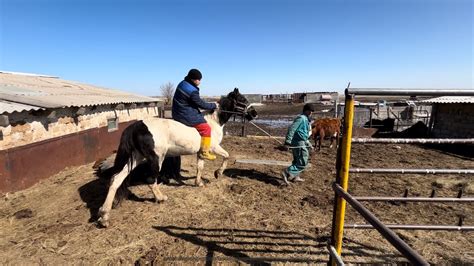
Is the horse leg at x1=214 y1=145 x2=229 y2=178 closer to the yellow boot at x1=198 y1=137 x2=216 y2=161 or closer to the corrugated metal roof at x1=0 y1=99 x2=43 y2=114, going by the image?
the yellow boot at x1=198 y1=137 x2=216 y2=161

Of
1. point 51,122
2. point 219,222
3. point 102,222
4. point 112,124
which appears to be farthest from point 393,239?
point 112,124

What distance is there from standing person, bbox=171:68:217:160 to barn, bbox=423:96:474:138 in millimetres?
11631

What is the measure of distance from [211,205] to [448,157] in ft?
33.5

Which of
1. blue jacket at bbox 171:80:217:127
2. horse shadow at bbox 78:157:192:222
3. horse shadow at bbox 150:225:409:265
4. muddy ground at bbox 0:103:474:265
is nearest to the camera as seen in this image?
horse shadow at bbox 150:225:409:265

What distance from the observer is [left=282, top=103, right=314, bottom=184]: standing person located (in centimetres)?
645

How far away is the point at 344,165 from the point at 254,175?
5101mm

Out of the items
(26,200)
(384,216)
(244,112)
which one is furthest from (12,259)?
(384,216)

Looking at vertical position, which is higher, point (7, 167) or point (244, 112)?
point (244, 112)

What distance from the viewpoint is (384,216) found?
5.04 m

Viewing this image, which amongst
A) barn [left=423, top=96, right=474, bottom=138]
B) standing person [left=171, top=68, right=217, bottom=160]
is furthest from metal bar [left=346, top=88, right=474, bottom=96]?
barn [left=423, top=96, right=474, bottom=138]

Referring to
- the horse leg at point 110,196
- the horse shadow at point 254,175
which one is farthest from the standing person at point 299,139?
the horse leg at point 110,196

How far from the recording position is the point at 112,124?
9.94 meters

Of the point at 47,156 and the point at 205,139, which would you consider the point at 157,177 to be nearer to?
the point at 205,139

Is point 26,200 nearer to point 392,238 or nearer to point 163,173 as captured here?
point 163,173
